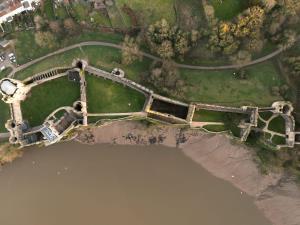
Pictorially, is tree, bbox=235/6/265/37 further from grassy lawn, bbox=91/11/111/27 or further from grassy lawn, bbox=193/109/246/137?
grassy lawn, bbox=91/11/111/27

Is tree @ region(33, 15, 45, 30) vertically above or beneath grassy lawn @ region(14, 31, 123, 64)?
above

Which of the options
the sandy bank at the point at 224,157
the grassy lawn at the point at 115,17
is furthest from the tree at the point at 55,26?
the sandy bank at the point at 224,157

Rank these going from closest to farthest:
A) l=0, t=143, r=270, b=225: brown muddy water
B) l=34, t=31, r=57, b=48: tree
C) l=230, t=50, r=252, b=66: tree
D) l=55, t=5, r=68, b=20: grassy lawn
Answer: l=230, t=50, r=252, b=66: tree → l=0, t=143, r=270, b=225: brown muddy water → l=34, t=31, r=57, b=48: tree → l=55, t=5, r=68, b=20: grassy lawn

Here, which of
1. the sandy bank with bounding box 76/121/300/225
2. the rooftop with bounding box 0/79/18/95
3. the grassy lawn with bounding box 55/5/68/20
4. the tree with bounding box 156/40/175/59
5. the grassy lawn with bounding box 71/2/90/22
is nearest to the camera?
the rooftop with bounding box 0/79/18/95

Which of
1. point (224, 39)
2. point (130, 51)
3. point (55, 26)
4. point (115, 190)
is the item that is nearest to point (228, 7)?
point (224, 39)

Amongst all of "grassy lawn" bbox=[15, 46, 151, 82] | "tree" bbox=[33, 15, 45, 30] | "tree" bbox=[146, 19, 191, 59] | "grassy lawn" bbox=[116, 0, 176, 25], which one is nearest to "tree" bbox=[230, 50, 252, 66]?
"tree" bbox=[146, 19, 191, 59]

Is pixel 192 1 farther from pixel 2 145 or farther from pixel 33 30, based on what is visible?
pixel 2 145

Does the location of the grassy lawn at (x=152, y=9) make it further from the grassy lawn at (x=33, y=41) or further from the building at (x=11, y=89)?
the building at (x=11, y=89)
